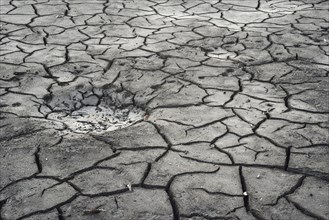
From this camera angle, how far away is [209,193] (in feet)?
6.89

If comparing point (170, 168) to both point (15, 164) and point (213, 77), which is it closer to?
point (15, 164)

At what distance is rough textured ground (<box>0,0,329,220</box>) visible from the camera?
6.78 feet

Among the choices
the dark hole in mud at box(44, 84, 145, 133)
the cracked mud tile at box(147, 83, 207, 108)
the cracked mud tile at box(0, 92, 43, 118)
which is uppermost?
the cracked mud tile at box(0, 92, 43, 118)

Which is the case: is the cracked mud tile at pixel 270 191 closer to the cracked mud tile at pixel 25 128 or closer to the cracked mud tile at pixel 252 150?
the cracked mud tile at pixel 252 150

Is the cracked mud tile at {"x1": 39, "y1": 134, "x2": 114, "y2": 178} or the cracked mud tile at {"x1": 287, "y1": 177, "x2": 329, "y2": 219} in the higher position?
the cracked mud tile at {"x1": 39, "y1": 134, "x2": 114, "y2": 178}

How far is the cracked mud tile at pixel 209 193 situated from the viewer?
198 cm

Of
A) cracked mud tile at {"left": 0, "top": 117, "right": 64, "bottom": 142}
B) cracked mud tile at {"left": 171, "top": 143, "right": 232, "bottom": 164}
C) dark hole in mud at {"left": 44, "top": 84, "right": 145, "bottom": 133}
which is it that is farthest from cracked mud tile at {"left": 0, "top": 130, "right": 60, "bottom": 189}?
cracked mud tile at {"left": 171, "top": 143, "right": 232, "bottom": 164}

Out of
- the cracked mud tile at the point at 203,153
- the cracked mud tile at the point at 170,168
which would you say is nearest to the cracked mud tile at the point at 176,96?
the cracked mud tile at the point at 203,153

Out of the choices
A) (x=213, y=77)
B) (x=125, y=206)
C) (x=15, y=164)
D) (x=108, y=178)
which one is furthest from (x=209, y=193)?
(x=213, y=77)

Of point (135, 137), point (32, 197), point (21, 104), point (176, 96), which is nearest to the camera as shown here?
point (32, 197)

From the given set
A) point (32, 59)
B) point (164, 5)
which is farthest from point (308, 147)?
point (164, 5)

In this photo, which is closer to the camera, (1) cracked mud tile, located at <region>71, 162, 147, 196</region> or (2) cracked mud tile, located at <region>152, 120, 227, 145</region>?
(1) cracked mud tile, located at <region>71, 162, 147, 196</region>

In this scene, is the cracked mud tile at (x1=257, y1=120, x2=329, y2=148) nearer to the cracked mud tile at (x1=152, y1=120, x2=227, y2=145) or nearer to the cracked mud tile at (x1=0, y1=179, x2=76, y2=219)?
the cracked mud tile at (x1=152, y1=120, x2=227, y2=145)

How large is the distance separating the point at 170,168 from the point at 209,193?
283mm
